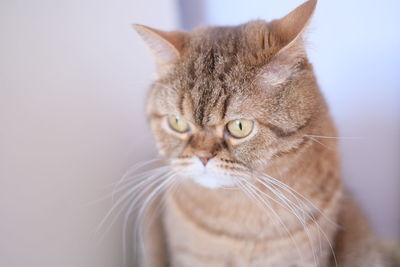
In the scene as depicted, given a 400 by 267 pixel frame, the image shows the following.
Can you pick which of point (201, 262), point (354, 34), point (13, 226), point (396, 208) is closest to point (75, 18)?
point (13, 226)

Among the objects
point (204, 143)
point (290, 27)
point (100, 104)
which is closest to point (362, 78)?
point (290, 27)

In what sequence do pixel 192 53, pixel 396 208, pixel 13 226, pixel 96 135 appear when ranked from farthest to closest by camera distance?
pixel 396 208, pixel 96 135, pixel 192 53, pixel 13 226

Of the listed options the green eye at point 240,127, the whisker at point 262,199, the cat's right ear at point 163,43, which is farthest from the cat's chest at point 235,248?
the cat's right ear at point 163,43

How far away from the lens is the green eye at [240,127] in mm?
767

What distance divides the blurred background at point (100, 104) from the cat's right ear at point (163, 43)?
0.12 m

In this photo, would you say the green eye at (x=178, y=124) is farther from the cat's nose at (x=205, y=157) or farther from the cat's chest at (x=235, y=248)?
the cat's chest at (x=235, y=248)

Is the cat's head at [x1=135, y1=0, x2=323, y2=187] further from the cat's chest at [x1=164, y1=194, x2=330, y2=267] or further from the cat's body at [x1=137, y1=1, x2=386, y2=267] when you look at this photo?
the cat's chest at [x1=164, y1=194, x2=330, y2=267]

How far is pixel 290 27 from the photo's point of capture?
2.47 feet

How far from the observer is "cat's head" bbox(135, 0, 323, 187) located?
29.6 inches

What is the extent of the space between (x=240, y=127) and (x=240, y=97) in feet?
0.23

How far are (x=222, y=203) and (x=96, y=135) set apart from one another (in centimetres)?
40

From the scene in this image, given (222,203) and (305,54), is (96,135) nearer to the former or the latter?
(222,203)

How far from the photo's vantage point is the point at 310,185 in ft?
2.92

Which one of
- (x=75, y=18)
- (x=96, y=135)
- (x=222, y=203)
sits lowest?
(x=222, y=203)
